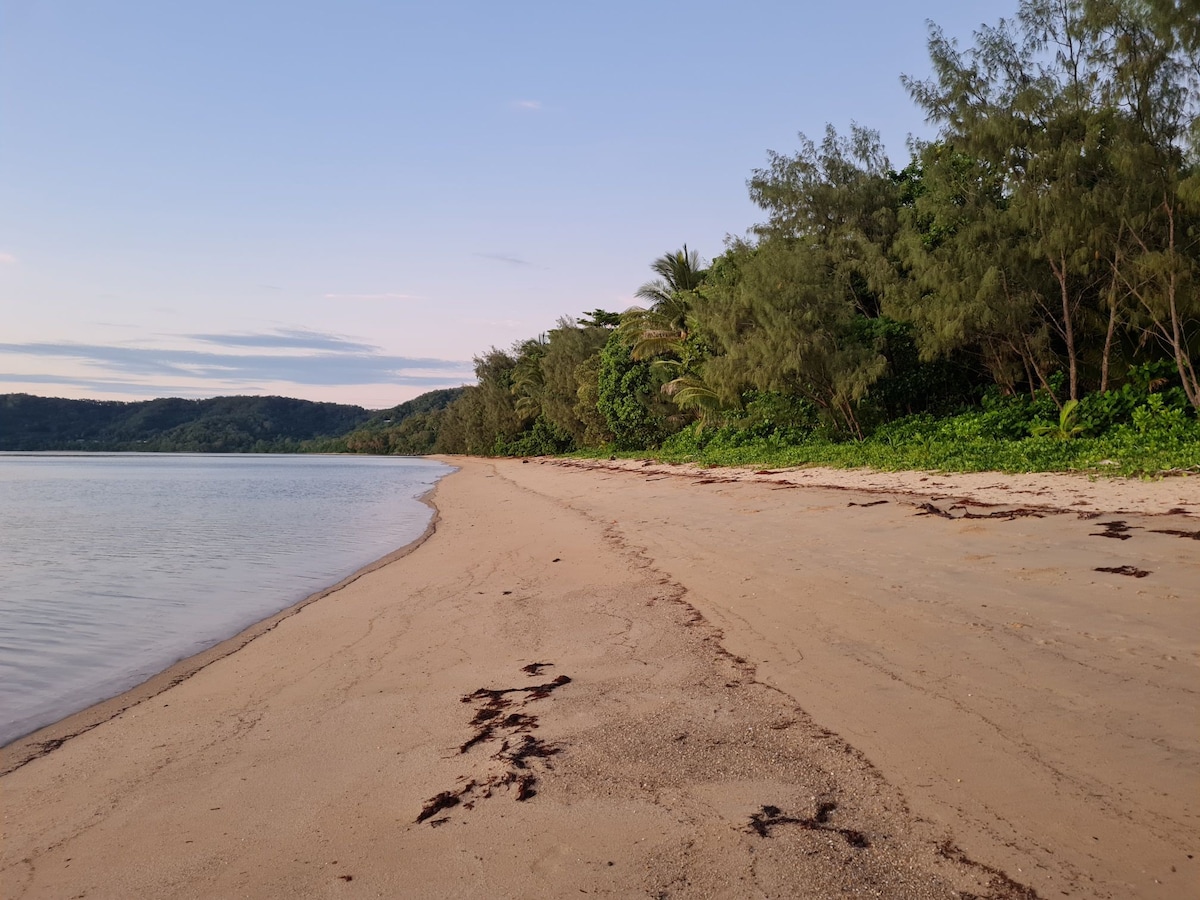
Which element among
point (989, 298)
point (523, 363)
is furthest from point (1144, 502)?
point (523, 363)

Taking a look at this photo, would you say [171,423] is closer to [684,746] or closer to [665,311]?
[665,311]

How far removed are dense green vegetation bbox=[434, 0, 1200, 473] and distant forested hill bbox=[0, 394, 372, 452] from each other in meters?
112

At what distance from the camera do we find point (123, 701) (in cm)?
484

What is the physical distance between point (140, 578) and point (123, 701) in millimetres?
5571

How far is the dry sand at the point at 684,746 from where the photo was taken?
2328mm

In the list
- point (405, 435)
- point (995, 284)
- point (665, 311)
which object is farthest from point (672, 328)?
point (405, 435)

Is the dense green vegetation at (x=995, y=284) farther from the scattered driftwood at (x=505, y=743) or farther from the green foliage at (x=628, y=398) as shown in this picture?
the scattered driftwood at (x=505, y=743)

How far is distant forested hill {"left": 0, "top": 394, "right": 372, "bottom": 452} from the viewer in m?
111

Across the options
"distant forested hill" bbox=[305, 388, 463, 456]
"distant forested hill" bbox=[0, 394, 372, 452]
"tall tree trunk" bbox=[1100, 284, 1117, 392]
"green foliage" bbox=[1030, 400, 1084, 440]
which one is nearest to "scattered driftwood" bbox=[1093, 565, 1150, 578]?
"green foliage" bbox=[1030, 400, 1084, 440]

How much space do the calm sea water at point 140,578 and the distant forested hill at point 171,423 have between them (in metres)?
106

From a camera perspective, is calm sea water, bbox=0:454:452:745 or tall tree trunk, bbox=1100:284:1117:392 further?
tall tree trunk, bbox=1100:284:1117:392

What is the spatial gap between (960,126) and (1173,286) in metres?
5.64

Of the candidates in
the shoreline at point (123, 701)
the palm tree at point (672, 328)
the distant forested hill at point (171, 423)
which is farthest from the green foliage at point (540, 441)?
the distant forested hill at point (171, 423)

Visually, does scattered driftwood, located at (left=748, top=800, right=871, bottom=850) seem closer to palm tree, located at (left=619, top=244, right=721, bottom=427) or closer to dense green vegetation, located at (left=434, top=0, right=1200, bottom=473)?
dense green vegetation, located at (left=434, top=0, right=1200, bottom=473)
